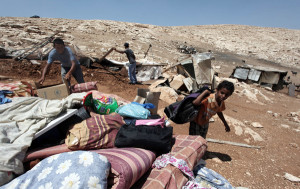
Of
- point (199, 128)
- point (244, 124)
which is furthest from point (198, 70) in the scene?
point (199, 128)

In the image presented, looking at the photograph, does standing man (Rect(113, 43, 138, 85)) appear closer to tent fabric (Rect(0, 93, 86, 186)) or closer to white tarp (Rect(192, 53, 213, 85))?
white tarp (Rect(192, 53, 213, 85))

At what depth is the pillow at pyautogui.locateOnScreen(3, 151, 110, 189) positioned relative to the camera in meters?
1.27

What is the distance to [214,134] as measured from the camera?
4.26m

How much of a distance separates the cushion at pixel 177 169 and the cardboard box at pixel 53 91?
2257mm

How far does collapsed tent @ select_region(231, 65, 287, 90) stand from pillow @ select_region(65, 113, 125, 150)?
12601 millimetres

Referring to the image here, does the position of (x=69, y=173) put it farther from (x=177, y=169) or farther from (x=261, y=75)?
(x=261, y=75)

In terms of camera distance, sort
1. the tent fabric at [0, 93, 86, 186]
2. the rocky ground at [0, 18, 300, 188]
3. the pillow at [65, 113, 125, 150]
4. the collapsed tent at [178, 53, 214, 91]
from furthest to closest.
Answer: the collapsed tent at [178, 53, 214, 91] < the rocky ground at [0, 18, 300, 188] < the pillow at [65, 113, 125, 150] < the tent fabric at [0, 93, 86, 186]

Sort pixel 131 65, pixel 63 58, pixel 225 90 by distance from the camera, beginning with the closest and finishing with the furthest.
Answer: pixel 225 90, pixel 63 58, pixel 131 65

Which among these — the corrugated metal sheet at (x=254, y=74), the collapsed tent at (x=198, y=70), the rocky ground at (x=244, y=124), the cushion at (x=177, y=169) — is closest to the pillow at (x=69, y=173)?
the cushion at (x=177, y=169)

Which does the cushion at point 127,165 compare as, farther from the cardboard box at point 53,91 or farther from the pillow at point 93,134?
the cardboard box at point 53,91

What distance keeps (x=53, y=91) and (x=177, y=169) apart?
2545 millimetres

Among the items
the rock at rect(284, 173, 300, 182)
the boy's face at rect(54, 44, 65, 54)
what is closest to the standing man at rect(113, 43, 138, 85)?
the boy's face at rect(54, 44, 65, 54)

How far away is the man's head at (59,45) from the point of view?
132 inches

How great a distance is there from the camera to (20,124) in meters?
1.84
